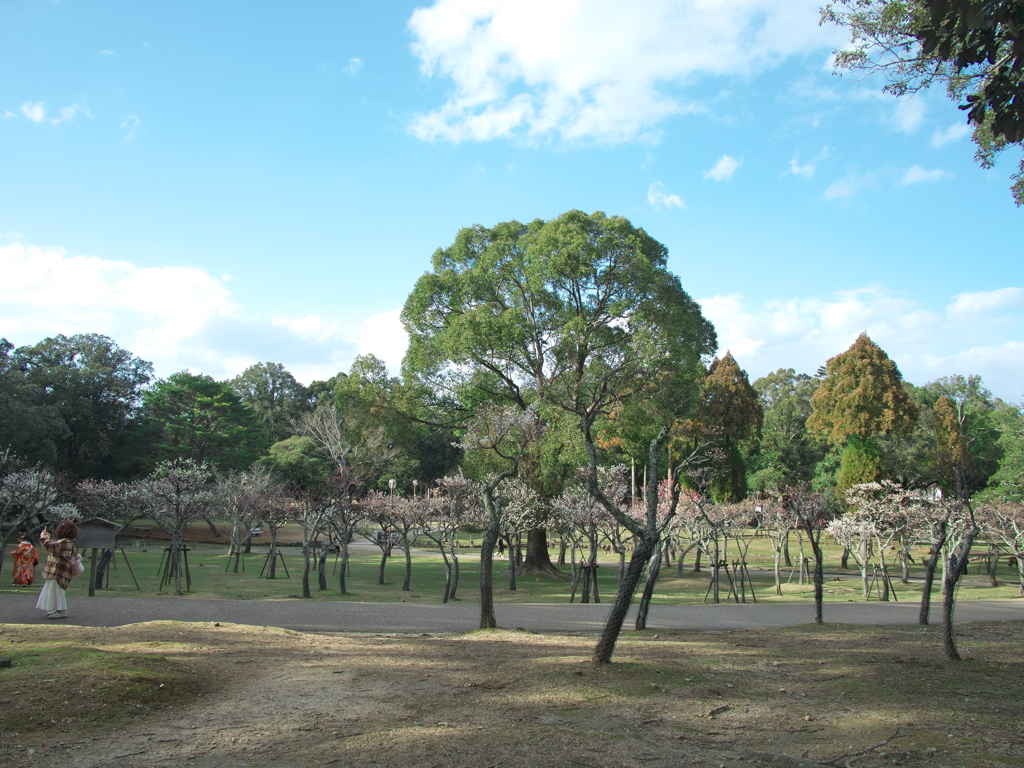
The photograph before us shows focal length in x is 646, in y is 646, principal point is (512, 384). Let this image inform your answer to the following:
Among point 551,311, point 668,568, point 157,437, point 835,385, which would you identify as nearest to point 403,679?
point 551,311

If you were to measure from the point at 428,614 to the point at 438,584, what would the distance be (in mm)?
10627

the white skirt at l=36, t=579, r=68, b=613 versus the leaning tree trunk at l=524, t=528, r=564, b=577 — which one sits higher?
the white skirt at l=36, t=579, r=68, b=613

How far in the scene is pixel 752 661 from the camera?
27.4ft

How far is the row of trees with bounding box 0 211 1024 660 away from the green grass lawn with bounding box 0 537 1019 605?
8.19 feet

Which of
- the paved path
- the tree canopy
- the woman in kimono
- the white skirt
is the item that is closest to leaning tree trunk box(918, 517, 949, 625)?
the paved path

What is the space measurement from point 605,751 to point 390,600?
14.1 meters

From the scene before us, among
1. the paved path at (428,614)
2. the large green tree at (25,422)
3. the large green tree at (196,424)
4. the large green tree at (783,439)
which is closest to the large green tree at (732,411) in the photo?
the large green tree at (783,439)

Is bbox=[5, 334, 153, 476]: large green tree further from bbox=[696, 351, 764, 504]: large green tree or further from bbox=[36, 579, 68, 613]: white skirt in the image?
bbox=[696, 351, 764, 504]: large green tree

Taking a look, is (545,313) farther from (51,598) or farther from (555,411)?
(51,598)

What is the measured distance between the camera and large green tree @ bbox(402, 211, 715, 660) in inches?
844

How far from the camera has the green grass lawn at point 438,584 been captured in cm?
1897

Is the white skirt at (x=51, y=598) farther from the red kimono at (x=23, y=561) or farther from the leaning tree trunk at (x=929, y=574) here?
the leaning tree trunk at (x=929, y=574)

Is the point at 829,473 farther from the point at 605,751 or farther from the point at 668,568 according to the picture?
the point at 605,751

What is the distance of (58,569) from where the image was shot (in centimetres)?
1107
